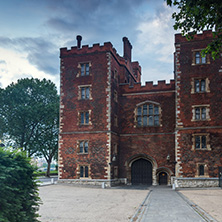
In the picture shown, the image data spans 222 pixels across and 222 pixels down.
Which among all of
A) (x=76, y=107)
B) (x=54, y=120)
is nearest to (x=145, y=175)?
(x=76, y=107)

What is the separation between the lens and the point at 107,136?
29703mm

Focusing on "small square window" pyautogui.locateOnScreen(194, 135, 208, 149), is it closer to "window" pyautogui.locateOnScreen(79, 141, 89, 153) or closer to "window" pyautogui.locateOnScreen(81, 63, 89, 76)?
"window" pyautogui.locateOnScreen(79, 141, 89, 153)

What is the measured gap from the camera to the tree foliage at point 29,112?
39219 mm

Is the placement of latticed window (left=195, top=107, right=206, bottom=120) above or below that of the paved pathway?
above

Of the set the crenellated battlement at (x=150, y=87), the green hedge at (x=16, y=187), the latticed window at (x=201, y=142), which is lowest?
the green hedge at (x=16, y=187)

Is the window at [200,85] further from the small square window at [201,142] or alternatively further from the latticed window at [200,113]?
the small square window at [201,142]

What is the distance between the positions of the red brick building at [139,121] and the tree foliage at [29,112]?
29.8 ft

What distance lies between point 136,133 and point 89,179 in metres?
7.13

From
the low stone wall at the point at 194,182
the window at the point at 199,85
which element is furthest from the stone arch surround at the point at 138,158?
the window at the point at 199,85

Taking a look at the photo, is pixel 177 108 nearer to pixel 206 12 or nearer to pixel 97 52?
pixel 97 52

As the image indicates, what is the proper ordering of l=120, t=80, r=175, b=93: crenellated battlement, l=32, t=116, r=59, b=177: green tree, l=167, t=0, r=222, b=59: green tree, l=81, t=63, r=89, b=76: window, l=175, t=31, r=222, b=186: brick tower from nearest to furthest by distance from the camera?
l=167, t=0, r=222, b=59: green tree → l=175, t=31, r=222, b=186: brick tower → l=81, t=63, r=89, b=76: window → l=120, t=80, r=175, b=93: crenellated battlement → l=32, t=116, r=59, b=177: green tree

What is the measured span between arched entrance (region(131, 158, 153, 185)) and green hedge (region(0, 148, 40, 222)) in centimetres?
2410

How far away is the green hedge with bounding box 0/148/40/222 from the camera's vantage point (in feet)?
24.3

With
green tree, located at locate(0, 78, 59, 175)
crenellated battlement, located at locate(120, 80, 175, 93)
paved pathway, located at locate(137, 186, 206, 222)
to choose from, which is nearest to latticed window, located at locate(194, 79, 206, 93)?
crenellated battlement, located at locate(120, 80, 175, 93)
